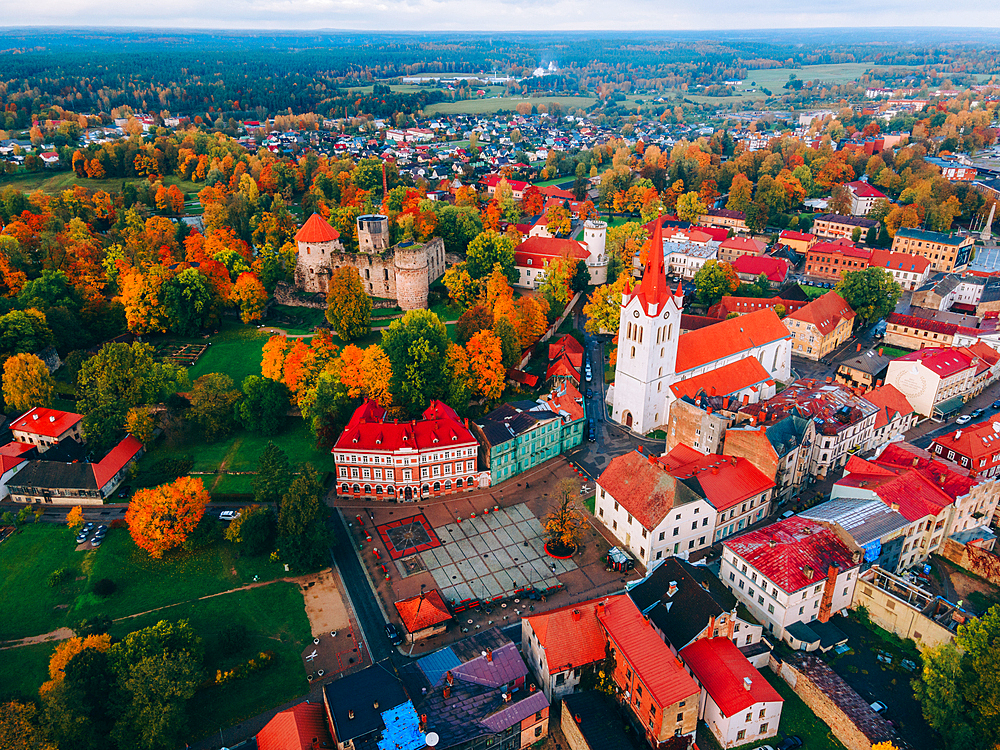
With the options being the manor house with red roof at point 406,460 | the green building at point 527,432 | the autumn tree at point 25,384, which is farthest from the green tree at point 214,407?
the green building at point 527,432

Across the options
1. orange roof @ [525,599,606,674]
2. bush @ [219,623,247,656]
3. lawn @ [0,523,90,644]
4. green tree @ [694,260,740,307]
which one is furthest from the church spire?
lawn @ [0,523,90,644]

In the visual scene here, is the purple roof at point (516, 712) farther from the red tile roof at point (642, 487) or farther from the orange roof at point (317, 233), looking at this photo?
the orange roof at point (317, 233)

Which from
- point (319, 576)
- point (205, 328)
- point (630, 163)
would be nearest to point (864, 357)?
point (319, 576)

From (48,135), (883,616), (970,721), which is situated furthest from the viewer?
(48,135)

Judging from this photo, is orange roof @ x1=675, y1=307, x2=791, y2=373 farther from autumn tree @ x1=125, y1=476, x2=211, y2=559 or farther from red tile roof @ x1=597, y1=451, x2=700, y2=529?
autumn tree @ x1=125, y1=476, x2=211, y2=559

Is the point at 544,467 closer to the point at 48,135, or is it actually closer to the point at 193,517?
the point at 193,517
